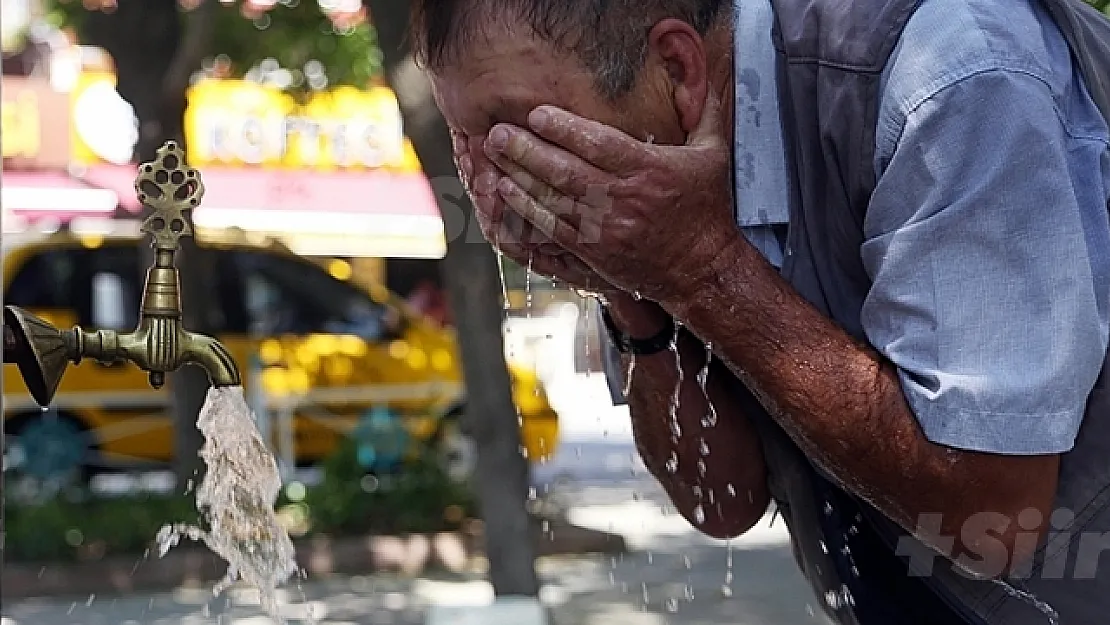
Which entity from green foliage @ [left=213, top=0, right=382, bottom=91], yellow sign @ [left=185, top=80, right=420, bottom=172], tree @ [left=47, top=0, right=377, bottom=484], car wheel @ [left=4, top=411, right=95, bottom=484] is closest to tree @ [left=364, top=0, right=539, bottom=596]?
tree @ [left=47, top=0, right=377, bottom=484]

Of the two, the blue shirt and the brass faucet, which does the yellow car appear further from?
the blue shirt

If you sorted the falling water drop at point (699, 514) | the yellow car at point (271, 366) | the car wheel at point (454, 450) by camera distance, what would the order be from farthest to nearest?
the yellow car at point (271, 366), the car wheel at point (454, 450), the falling water drop at point (699, 514)


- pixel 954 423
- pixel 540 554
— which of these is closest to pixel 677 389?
pixel 954 423

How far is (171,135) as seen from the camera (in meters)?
7.19

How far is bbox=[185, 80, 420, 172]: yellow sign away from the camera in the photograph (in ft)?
45.8

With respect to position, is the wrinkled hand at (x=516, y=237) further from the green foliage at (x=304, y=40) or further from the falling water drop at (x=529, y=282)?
the green foliage at (x=304, y=40)

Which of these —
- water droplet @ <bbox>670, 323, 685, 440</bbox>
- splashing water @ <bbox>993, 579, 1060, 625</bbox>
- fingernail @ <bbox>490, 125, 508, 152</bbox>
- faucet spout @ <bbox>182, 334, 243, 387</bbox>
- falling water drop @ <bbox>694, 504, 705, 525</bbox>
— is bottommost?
falling water drop @ <bbox>694, 504, 705, 525</bbox>

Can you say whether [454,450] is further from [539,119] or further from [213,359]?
[539,119]

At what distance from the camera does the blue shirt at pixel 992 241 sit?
1.17 meters

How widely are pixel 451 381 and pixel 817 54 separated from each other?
7419 millimetres

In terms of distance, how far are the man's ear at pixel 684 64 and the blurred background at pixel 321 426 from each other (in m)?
2.77

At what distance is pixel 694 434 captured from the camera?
166 cm

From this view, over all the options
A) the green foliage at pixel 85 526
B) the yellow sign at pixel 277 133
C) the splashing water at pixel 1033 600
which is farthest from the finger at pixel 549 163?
the yellow sign at pixel 277 133

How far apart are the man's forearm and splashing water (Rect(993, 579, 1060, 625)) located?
0.12 meters
